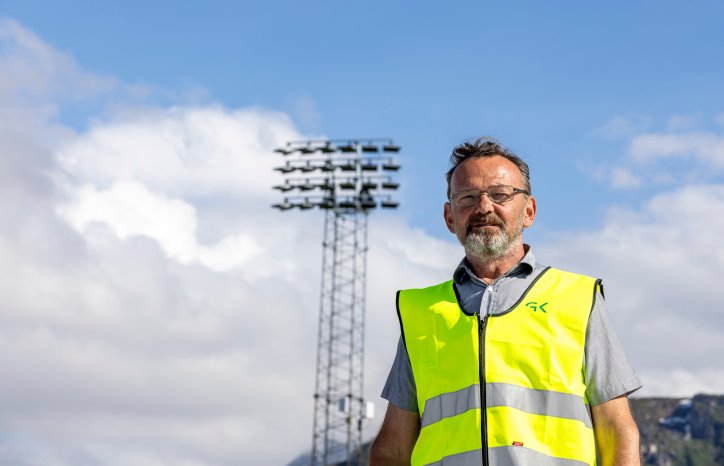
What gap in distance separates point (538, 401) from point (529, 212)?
928 mm

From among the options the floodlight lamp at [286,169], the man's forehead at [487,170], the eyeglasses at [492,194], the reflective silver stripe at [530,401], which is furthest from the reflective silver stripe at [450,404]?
the floodlight lamp at [286,169]

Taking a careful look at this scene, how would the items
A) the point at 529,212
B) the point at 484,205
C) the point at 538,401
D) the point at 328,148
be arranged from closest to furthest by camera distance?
the point at 538,401, the point at 484,205, the point at 529,212, the point at 328,148

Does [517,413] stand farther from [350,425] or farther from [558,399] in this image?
[350,425]

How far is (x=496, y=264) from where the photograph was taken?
15.7 feet

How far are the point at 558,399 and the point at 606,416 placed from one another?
218 millimetres

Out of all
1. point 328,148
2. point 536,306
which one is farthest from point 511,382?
point 328,148

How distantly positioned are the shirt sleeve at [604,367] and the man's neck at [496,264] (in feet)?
1.41

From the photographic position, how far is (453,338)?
455 centimetres

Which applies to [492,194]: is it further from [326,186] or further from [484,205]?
[326,186]

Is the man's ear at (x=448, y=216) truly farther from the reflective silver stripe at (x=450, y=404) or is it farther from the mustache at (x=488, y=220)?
the reflective silver stripe at (x=450, y=404)

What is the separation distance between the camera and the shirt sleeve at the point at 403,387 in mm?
4766

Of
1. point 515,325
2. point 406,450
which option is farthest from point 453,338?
point 406,450

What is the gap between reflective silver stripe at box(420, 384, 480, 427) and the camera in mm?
4363

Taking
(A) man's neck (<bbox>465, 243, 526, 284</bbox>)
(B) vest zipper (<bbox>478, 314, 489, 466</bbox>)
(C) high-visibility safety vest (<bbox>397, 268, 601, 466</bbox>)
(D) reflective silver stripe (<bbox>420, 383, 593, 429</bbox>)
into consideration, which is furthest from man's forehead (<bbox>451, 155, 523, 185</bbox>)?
(D) reflective silver stripe (<bbox>420, 383, 593, 429</bbox>)
